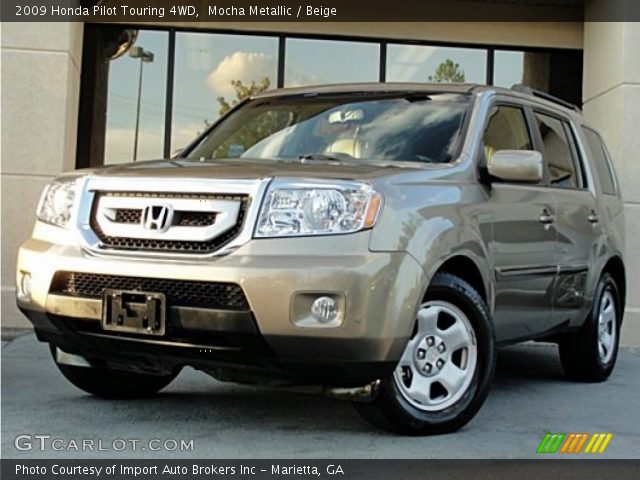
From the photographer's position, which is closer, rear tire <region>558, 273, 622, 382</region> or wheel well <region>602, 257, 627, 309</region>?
rear tire <region>558, 273, 622, 382</region>

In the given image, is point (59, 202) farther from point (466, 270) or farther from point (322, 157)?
point (466, 270)

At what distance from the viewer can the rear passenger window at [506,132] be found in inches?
194

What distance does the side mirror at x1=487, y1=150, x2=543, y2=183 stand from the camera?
451 centimetres

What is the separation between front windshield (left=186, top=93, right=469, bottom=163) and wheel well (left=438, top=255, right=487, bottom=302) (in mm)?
570

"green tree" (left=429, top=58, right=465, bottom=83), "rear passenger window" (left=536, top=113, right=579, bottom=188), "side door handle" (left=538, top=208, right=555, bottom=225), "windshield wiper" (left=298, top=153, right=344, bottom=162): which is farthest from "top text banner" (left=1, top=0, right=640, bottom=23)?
"windshield wiper" (left=298, top=153, right=344, bottom=162)

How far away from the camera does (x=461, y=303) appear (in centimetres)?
422

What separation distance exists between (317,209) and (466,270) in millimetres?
1079

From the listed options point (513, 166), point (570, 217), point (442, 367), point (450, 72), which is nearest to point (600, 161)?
point (570, 217)

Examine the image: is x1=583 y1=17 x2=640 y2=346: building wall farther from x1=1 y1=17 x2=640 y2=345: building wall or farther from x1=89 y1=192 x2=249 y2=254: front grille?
x1=89 y1=192 x2=249 y2=254: front grille

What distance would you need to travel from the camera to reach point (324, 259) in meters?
3.62

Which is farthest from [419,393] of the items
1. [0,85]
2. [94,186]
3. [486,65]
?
[486,65]

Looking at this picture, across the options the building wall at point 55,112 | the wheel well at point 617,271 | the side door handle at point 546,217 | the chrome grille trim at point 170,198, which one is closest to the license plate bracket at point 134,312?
the chrome grille trim at point 170,198

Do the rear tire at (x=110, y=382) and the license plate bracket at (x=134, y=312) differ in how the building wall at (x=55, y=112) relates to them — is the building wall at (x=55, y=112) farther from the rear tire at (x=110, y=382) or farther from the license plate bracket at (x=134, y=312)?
A: the license plate bracket at (x=134, y=312)

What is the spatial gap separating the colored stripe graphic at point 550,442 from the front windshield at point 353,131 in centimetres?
151
